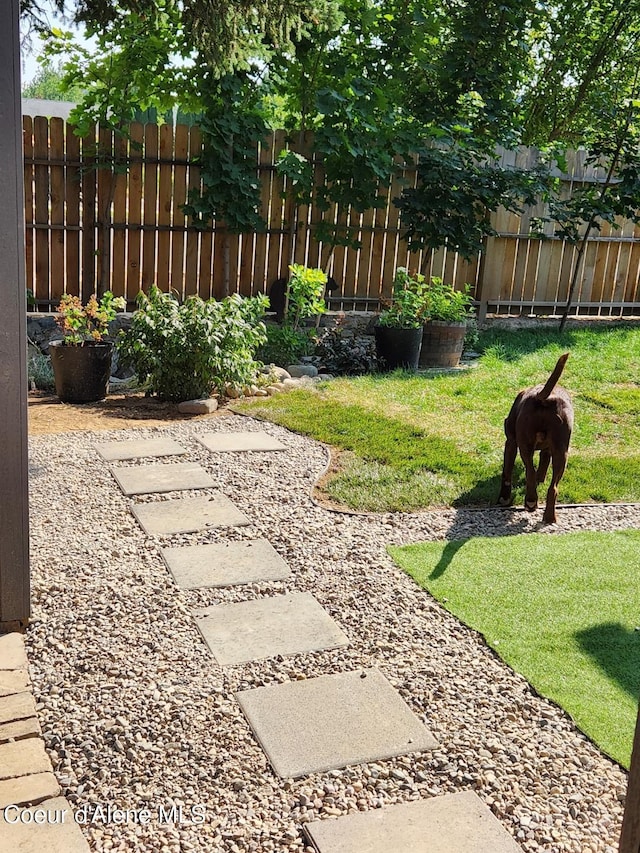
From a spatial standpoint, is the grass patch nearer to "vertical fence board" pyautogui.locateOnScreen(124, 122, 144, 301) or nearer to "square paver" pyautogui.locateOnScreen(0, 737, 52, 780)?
"square paver" pyautogui.locateOnScreen(0, 737, 52, 780)

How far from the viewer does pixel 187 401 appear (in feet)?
21.0

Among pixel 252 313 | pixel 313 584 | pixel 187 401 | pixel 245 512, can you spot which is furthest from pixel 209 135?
pixel 313 584

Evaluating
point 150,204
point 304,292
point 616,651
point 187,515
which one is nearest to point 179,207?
point 150,204

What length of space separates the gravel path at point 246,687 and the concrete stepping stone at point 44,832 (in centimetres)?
5

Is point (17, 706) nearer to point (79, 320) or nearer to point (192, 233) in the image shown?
point (79, 320)

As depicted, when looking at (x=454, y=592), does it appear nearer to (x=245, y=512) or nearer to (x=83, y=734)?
(x=245, y=512)

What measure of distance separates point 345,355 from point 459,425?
2263 millimetres

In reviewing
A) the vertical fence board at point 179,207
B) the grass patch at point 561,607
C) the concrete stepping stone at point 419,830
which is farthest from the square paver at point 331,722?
the vertical fence board at point 179,207

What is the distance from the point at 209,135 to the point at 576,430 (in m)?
4.80

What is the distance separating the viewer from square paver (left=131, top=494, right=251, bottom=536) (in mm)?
3895

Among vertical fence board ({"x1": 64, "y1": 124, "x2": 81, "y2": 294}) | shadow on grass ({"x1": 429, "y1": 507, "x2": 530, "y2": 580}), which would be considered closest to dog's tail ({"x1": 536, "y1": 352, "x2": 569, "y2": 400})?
shadow on grass ({"x1": 429, "y1": 507, "x2": 530, "y2": 580})

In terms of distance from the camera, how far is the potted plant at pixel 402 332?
26.0ft

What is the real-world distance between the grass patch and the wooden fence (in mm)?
5911

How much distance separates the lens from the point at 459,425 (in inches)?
240
